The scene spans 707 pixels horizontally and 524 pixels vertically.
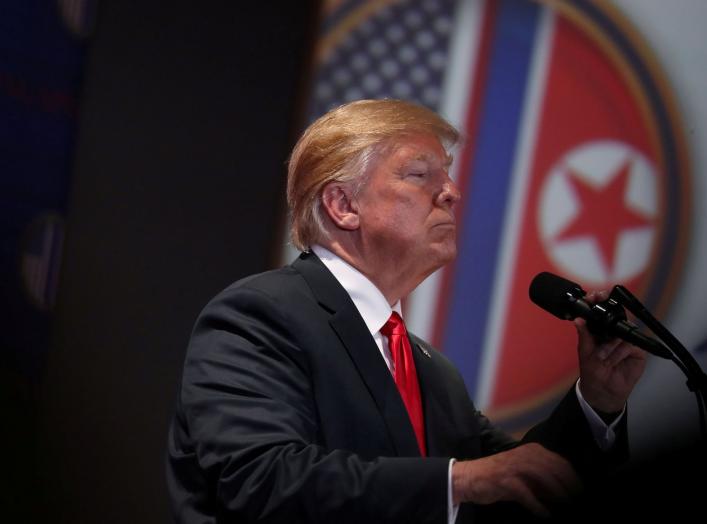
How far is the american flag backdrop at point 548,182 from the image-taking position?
234 centimetres

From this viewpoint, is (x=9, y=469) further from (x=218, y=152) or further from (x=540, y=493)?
(x=540, y=493)

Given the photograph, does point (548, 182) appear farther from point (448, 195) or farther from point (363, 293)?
point (363, 293)

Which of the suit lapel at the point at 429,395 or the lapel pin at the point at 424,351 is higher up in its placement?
the lapel pin at the point at 424,351

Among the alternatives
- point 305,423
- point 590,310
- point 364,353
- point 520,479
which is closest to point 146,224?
point 364,353

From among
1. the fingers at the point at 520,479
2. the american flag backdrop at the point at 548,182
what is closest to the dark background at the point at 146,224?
the american flag backdrop at the point at 548,182

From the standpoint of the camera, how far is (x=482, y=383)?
242cm

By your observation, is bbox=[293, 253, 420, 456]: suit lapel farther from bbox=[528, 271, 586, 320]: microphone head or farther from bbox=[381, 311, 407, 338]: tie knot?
bbox=[528, 271, 586, 320]: microphone head

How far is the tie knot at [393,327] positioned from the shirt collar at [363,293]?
0.01 meters

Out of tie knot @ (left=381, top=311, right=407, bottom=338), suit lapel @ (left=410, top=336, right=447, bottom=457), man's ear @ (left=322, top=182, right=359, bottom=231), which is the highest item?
man's ear @ (left=322, top=182, right=359, bottom=231)

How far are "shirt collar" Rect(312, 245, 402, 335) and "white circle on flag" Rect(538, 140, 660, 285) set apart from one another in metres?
0.94

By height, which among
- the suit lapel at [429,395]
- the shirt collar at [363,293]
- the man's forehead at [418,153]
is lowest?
the suit lapel at [429,395]

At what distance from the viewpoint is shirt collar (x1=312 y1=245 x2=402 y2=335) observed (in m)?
1.52

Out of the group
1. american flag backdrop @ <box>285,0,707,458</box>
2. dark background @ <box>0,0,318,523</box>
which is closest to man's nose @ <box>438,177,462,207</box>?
american flag backdrop @ <box>285,0,707,458</box>

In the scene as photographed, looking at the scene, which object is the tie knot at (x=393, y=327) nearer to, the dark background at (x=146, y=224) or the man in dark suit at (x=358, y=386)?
the man in dark suit at (x=358, y=386)
